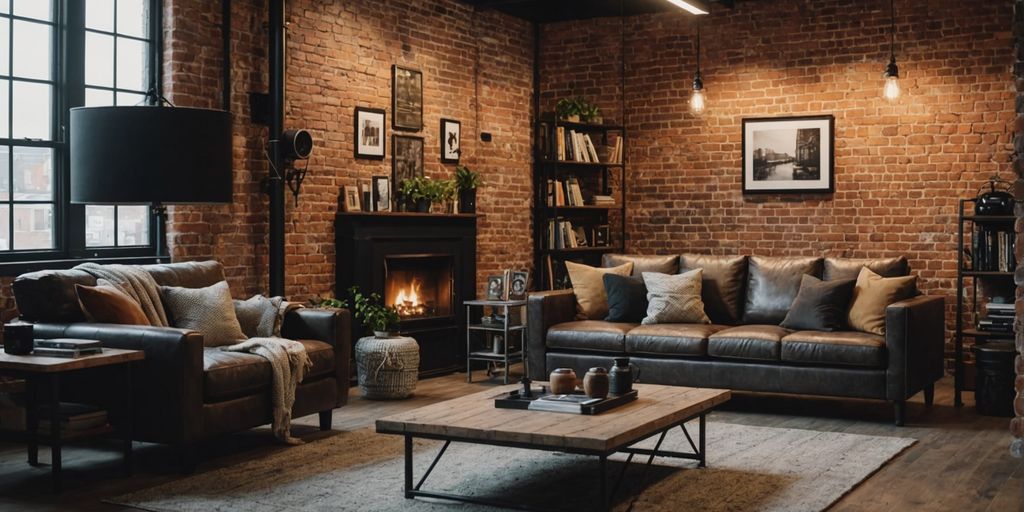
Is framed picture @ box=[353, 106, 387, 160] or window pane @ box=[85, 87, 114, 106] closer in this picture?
window pane @ box=[85, 87, 114, 106]

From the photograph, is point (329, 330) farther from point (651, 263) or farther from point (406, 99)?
point (406, 99)

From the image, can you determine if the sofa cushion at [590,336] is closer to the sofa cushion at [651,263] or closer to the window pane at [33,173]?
the sofa cushion at [651,263]

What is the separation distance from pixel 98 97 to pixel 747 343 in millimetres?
4164

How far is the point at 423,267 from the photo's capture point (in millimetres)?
8633

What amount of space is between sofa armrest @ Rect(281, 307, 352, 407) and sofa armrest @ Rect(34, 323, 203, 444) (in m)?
1.15

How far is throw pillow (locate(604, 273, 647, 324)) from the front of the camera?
767 cm

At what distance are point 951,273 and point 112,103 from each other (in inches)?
243

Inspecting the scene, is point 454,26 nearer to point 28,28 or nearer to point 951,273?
point 28,28

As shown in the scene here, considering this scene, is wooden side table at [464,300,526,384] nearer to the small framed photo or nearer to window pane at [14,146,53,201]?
the small framed photo

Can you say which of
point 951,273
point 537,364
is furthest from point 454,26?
point 951,273

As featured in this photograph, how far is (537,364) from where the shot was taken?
7.57 m

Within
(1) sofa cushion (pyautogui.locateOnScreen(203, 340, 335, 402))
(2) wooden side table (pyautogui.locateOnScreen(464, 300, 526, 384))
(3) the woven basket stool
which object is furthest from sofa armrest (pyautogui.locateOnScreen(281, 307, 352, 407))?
(2) wooden side table (pyautogui.locateOnScreen(464, 300, 526, 384))

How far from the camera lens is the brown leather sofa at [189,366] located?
504 cm

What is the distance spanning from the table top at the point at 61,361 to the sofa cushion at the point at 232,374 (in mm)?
346
